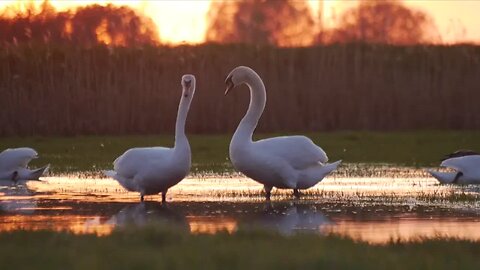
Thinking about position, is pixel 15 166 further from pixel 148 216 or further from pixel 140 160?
pixel 148 216

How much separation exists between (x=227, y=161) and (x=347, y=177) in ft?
13.8

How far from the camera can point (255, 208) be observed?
12.4m

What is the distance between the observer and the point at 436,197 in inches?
528

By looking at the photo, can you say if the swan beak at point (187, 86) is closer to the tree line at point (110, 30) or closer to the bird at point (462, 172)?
the bird at point (462, 172)

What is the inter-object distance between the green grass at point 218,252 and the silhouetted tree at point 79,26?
787 inches

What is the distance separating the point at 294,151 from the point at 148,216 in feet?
9.93

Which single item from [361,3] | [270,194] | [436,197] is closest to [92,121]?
[270,194]

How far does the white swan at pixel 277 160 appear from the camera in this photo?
13.8m

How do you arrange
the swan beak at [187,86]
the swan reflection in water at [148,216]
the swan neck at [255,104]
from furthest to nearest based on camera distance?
the swan neck at [255,104]
the swan beak at [187,86]
the swan reflection in water at [148,216]

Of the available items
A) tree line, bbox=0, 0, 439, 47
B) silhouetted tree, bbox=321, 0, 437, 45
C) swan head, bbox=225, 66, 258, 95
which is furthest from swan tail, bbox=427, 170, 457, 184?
silhouetted tree, bbox=321, 0, 437, 45

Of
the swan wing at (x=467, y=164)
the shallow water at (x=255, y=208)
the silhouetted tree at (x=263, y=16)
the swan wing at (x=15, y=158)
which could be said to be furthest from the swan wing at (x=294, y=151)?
the silhouetted tree at (x=263, y=16)

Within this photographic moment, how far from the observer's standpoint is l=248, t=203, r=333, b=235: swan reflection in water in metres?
10.4

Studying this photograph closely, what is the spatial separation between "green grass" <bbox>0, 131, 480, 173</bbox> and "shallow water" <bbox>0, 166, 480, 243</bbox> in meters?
3.96

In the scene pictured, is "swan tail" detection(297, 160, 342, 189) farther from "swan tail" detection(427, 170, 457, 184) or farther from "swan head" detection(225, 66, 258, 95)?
"swan tail" detection(427, 170, 457, 184)
